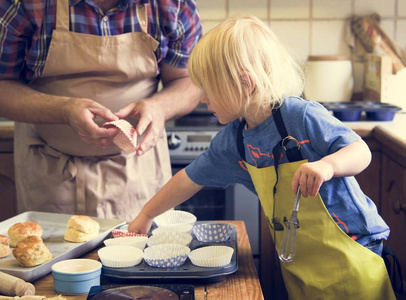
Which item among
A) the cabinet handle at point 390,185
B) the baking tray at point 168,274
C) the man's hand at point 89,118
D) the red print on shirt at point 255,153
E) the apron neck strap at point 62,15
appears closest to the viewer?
the baking tray at point 168,274

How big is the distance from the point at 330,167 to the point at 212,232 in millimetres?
310

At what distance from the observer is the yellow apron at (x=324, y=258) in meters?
1.14

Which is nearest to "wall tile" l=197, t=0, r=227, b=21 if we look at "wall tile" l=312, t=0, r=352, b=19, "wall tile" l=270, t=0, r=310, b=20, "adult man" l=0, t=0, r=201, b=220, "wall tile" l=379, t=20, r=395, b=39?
"wall tile" l=270, t=0, r=310, b=20

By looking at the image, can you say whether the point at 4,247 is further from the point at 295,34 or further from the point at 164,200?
the point at 295,34

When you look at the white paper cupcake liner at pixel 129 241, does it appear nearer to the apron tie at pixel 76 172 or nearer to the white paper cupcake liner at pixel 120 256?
the white paper cupcake liner at pixel 120 256

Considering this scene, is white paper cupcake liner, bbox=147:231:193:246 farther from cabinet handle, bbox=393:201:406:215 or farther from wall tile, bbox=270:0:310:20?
wall tile, bbox=270:0:310:20

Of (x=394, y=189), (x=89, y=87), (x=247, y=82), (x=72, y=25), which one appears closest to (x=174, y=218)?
(x=247, y=82)

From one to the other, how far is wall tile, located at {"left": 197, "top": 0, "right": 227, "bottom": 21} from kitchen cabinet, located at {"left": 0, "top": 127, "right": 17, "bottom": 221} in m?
1.04

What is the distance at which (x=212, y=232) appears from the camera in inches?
47.6

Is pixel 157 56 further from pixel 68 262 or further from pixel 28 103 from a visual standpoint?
pixel 68 262

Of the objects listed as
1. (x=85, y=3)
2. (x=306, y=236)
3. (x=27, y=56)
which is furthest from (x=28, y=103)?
(x=306, y=236)

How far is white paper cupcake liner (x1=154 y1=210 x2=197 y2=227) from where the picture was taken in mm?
1315

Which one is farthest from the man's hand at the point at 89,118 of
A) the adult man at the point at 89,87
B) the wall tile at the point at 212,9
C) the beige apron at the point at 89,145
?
the wall tile at the point at 212,9

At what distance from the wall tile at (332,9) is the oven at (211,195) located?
82 cm
